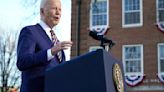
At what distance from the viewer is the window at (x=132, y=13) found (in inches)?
1001

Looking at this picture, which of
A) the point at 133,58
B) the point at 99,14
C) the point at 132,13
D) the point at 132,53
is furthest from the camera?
the point at 99,14

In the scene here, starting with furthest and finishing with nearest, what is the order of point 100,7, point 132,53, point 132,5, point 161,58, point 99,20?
point 100,7 → point 99,20 → point 132,5 → point 132,53 → point 161,58

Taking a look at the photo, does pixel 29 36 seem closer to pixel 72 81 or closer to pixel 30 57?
pixel 30 57

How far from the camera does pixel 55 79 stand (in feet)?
8.09

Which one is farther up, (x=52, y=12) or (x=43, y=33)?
(x=52, y=12)

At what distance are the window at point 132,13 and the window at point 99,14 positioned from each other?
3.20ft

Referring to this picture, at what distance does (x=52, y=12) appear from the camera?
275 centimetres

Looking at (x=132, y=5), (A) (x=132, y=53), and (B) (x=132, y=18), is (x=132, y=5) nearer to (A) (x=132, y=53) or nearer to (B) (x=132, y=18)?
(B) (x=132, y=18)

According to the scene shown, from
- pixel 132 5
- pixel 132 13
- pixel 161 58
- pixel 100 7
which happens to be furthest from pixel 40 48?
pixel 100 7

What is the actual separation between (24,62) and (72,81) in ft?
1.03

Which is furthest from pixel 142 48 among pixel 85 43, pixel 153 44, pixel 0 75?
pixel 0 75

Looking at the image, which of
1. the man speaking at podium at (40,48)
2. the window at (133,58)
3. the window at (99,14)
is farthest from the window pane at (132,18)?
the man speaking at podium at (40,48)

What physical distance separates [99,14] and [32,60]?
23826 mm

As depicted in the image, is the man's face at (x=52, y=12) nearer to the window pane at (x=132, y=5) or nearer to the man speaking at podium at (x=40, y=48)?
the man speaking at podium at (x=40, y=48)
